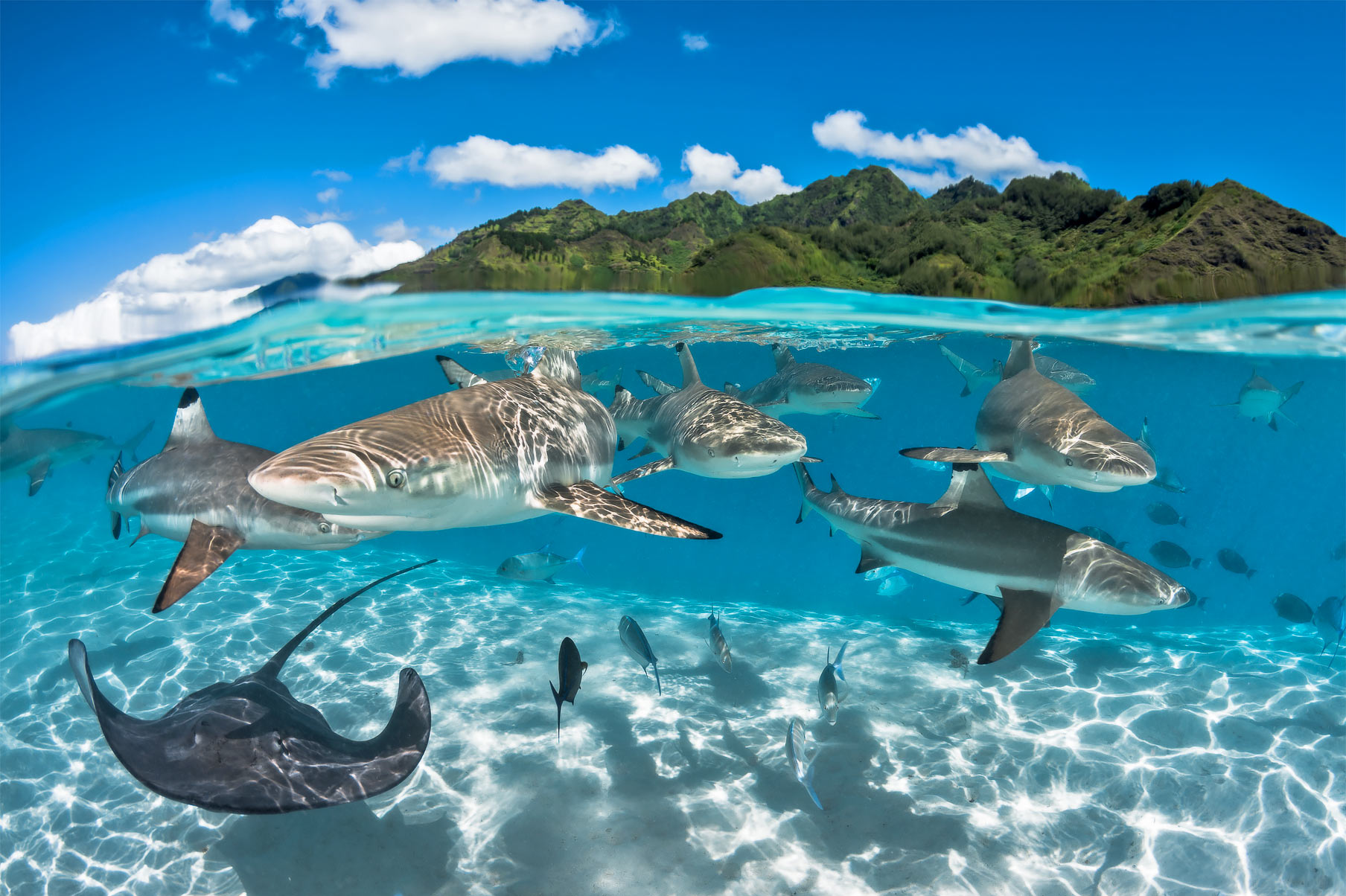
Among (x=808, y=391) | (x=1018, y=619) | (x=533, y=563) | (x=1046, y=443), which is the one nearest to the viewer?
(x=1018, y=619)

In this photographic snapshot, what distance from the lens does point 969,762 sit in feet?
24.2

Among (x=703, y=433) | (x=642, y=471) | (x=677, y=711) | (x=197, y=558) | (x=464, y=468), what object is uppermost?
(x=464, y=468)

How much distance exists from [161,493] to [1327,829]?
11.9m

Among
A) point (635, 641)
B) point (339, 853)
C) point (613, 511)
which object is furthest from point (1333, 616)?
point (339, 853)

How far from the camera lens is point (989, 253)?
10422mm

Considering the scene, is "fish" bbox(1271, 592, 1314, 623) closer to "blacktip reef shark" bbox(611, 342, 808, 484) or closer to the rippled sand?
the rippled sand

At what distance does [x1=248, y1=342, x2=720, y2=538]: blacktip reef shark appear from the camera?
2.96 meters

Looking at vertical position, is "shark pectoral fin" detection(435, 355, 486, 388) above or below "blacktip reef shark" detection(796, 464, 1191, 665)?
above

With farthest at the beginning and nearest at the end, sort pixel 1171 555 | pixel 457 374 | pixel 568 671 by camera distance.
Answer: pixel 1171 555, pixel 457 374, pixel 568 671

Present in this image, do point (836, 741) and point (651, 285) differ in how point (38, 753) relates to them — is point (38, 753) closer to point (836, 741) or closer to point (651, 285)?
point (836, 741)

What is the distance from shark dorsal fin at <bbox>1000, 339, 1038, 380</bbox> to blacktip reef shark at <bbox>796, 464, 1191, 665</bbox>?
2.93m

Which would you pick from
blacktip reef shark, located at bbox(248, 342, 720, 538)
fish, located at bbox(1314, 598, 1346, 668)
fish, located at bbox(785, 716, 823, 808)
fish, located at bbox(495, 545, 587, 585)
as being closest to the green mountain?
fish, located at bbox(495, 545, 587, 585)

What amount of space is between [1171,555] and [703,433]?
30.9 ft

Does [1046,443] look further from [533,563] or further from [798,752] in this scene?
[533,563]
